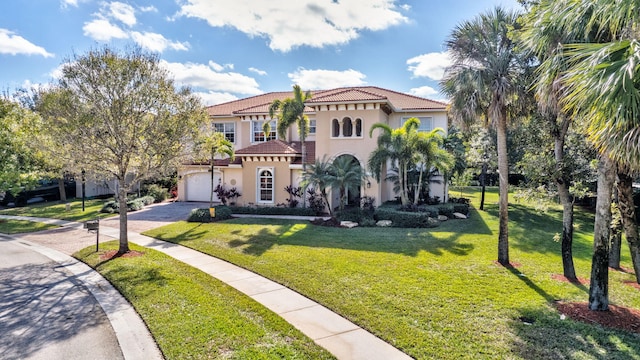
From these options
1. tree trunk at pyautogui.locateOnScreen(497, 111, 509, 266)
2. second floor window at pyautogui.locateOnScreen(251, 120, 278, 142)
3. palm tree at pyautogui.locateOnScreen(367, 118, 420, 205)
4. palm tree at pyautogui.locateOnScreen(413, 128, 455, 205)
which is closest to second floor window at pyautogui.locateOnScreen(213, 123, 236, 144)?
second floor window at pyautogui.locateOnScreen(251, 120, 278, 142)

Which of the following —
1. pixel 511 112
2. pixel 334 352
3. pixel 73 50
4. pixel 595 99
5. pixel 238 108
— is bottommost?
pixel 334 352

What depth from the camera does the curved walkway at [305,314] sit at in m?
6.41

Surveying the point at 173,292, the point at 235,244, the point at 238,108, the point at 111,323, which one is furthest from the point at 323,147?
the point at 111,323

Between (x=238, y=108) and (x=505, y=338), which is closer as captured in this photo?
(x=505, y=338)

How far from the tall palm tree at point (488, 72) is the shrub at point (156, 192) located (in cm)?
2549

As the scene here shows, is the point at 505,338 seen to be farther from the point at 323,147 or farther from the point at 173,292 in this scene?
the point at 323,147

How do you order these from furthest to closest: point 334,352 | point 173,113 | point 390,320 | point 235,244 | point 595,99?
point 235,244 → point 173,113 → point 390,320 → point 334,352 → point 595,99

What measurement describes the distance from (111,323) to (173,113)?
7.91 m

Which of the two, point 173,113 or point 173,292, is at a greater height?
point 173,113

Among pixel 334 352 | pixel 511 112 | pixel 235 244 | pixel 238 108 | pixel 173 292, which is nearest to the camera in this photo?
pixel 334 352

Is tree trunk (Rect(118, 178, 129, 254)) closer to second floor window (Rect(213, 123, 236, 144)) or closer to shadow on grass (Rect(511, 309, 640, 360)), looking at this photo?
shadow on grass (Rect(511, 309, 640, 360))

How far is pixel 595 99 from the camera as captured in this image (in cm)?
559

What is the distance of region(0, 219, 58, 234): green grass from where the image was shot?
18.8 m

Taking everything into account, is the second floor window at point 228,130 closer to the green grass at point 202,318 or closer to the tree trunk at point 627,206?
the green grass at point 202,318
